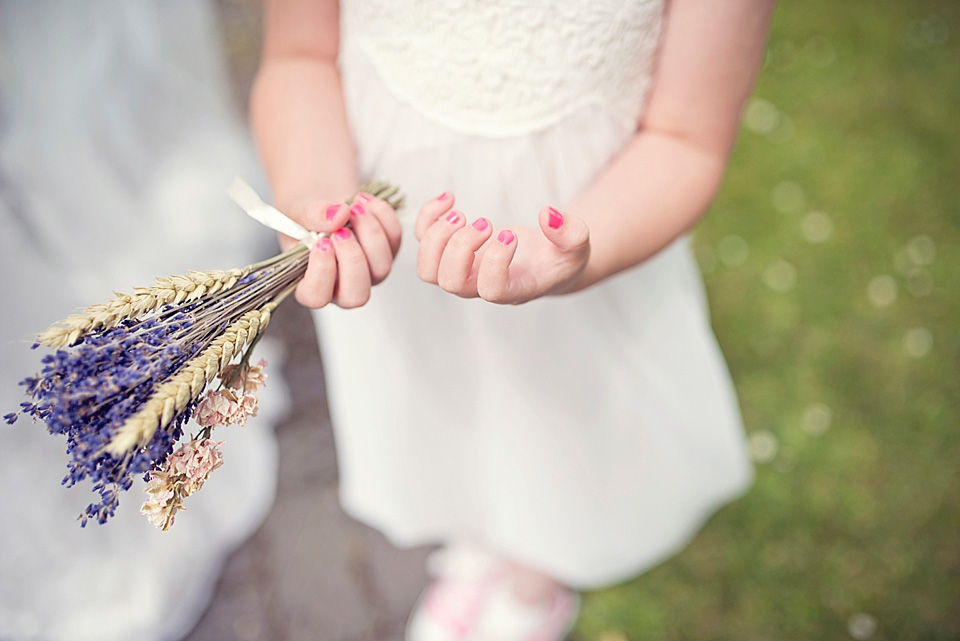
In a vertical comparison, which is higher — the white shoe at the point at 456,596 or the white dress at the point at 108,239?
the white dress at the point at 108,239

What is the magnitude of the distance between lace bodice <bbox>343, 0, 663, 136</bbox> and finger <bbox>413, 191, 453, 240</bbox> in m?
0.24

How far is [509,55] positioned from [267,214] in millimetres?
391

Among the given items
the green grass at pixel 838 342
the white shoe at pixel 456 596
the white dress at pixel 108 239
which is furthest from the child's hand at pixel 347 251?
the green grass at pixel 838 342

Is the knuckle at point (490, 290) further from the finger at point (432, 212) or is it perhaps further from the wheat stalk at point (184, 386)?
the wheat stalk at point (184, 386)

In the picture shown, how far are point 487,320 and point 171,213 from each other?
3.58 feet

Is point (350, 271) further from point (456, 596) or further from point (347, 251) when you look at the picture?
point (456, 596)

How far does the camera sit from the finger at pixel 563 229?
2.35ft

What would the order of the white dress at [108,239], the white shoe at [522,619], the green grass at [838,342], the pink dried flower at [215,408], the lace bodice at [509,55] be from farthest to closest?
1. the green grass at [838,342]
2. the white shoe at [522,619]
3. the white dress at [108,239]
4. the lace bodice at [509,55]
5. the pink dried flower at [215,408]

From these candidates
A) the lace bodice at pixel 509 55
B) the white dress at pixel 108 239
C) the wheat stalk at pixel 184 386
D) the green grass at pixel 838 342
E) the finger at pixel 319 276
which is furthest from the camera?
the green grass at pixel 838 342

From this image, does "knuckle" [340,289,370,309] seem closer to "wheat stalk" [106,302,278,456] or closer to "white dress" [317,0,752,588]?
"wheat stalk" [106,302,278,456]

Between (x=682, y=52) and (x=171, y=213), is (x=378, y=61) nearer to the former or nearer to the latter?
(x=682, y=52)

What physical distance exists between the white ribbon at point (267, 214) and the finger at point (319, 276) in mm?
48

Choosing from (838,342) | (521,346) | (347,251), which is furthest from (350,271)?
(838,342)

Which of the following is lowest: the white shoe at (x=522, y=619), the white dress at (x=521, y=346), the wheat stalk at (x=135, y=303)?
the white shoe at (x=522, y=619)
